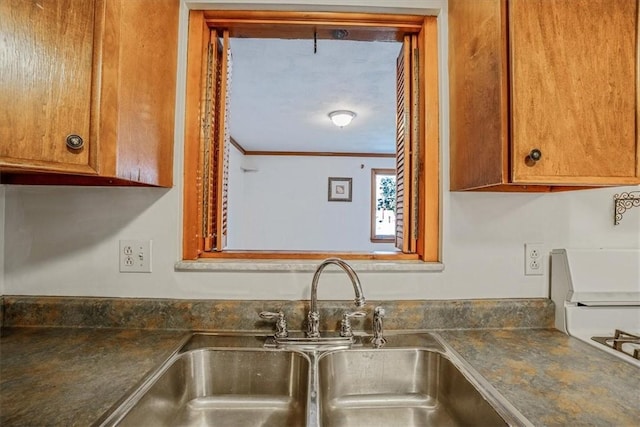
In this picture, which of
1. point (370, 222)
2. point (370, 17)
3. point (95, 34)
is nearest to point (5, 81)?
point (95, 34)

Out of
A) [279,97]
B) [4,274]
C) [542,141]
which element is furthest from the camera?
[279,97]

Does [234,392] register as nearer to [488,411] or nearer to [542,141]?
[488,411]

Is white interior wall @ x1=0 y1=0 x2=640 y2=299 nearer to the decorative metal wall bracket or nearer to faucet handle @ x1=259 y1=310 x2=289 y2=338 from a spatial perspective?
faucet handle @ x1=259 y1=310 x2=289 y2=338

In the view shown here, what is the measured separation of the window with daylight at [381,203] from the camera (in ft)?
17.3

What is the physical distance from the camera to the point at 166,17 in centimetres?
110

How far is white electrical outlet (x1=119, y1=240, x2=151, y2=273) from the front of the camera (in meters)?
1.18

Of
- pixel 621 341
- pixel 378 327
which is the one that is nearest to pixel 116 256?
pixel 378 327

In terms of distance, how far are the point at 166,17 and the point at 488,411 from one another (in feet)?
4.86

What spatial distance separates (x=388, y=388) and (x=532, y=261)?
2.35ft

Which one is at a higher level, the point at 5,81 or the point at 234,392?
the point at 5,81

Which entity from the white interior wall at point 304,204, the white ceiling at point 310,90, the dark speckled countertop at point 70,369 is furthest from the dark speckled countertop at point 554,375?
the white interior wall at point 304,204

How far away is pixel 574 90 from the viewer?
0.91m

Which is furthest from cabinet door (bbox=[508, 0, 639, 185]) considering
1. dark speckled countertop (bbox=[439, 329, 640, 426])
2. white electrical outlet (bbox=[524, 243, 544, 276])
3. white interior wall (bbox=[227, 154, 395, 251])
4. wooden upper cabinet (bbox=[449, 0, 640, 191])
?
white interior wall (bbox=[227, 154, 395, 251])

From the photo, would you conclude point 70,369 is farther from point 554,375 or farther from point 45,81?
point 554,375
